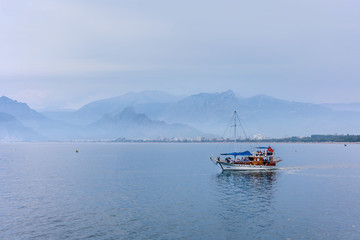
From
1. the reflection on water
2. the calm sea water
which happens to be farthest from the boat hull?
the calm sea water

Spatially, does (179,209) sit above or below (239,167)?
below

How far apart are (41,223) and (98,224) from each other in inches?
371

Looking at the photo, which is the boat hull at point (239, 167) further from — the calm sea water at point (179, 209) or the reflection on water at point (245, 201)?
the calm sea water at point (179, 209)

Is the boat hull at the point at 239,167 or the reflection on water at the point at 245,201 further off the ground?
the boat hull at the point at 239,167

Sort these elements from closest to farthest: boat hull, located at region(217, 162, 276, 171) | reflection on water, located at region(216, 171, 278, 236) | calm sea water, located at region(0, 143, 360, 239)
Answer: calm sea water, located at region(0, 143, 360, 239) < reflection on water, located at region(216, 171, 278, 236) < boat hull, located at region(217, 162, 276, 171)

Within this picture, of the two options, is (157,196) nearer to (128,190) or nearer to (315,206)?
(128,190)

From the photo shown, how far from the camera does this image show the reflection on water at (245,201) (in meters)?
57.4

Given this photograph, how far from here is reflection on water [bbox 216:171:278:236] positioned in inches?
2260

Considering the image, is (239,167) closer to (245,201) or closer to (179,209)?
(245,201)

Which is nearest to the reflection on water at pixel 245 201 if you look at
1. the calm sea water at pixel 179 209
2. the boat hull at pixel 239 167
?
the calm sea water at pixel 179 209

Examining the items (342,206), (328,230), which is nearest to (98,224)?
(328,230)

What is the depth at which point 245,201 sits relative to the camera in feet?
239

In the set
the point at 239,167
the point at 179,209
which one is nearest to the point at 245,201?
the point at 179,209

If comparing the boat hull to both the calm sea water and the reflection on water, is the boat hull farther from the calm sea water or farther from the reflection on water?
the calm sea water
